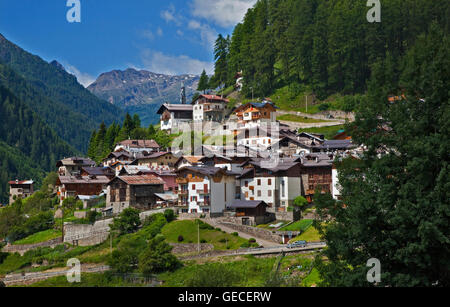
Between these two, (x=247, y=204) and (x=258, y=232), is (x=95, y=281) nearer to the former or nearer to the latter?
(x=258, y=232)

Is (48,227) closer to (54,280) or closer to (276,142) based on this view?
(54,280)

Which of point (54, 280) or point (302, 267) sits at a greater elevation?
point (302, 267)

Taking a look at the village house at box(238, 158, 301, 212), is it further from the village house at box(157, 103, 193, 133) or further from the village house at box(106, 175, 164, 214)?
the village house at box(157, 103, 193, 133)

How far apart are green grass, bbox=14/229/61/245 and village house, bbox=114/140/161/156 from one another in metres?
29.4

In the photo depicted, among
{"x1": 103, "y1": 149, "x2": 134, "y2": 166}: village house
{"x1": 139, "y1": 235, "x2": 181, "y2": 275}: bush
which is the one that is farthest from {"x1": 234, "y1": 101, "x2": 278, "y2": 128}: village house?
{"x1": 139, "y1": 235, "x2": 181, "y2": 275}: bush

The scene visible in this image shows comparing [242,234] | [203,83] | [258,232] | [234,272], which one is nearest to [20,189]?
[203,83]

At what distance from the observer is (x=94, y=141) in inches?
4616

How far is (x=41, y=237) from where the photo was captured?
69.6 m

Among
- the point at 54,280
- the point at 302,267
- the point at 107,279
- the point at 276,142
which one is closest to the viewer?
the point at 302,267

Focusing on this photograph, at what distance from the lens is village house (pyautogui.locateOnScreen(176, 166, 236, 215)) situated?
61.0 meters
